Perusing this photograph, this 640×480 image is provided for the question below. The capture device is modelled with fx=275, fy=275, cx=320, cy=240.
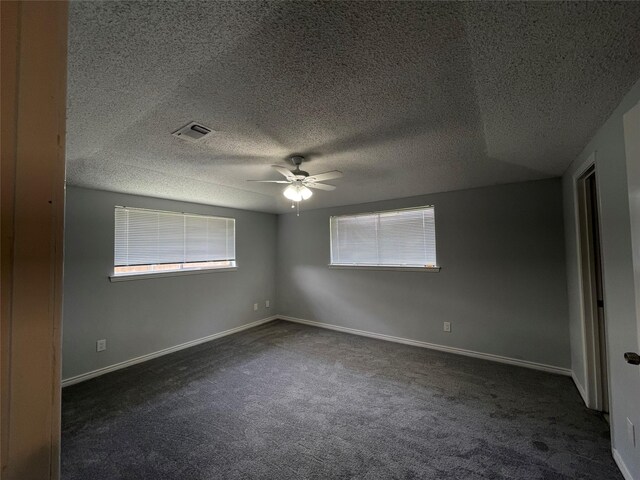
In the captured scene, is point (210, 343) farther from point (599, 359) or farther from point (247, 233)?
point (599, 359)

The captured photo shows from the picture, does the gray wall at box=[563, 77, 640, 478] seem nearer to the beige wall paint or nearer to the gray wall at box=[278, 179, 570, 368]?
the gray wall at box=[278, 179, 570, 368]

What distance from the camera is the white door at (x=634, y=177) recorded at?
126cm

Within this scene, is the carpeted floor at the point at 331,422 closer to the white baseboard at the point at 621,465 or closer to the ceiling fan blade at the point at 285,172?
the white baseboard at the point at 621,465

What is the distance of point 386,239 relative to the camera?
13.8ft

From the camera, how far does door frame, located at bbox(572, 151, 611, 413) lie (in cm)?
232

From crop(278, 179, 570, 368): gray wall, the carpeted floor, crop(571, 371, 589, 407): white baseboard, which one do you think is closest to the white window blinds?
the carpeted floor

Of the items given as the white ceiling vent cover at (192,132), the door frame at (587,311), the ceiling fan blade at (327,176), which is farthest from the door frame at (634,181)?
the white ceiling vent cover at (192,132)

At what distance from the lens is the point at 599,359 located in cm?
233

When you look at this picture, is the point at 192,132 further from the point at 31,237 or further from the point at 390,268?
the point at 390,268

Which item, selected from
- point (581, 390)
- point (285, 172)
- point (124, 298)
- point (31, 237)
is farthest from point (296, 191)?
point (581, 390)

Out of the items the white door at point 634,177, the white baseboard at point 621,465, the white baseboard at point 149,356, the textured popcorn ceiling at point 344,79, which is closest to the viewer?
the textured popcorn ceiling at point 344,79

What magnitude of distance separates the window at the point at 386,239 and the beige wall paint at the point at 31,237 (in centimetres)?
386

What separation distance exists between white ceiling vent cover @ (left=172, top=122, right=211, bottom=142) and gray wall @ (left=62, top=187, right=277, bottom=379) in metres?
2.03

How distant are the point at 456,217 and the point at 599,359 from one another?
6.26 feet
